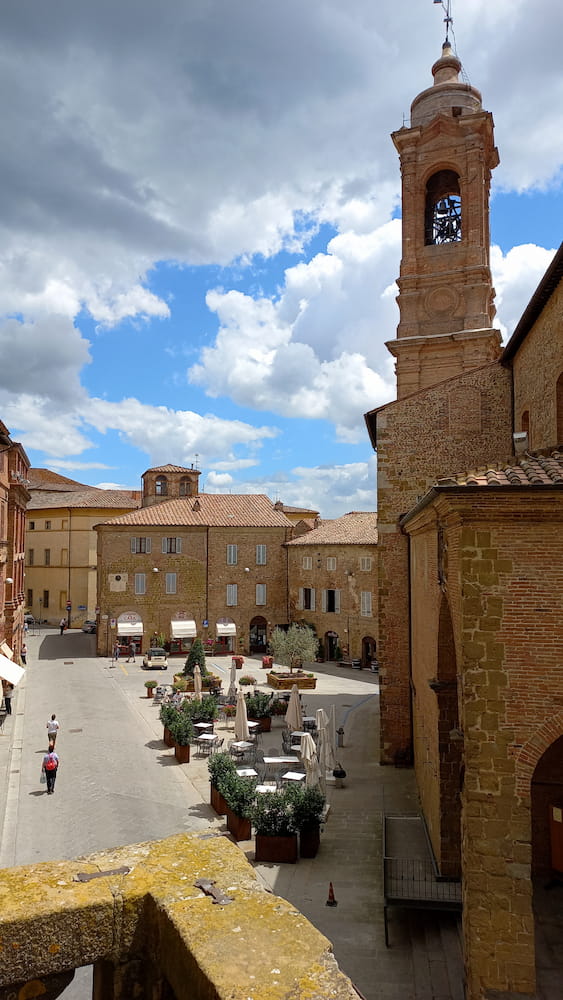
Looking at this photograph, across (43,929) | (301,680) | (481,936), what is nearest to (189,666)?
(301,680)

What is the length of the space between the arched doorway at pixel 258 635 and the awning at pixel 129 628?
7.58 m

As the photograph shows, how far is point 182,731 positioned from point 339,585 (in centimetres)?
2178

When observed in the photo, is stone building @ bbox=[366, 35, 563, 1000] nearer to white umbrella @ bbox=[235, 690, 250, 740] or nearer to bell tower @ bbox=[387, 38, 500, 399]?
bell tower @ bbox=[387, 38, 500, 399]

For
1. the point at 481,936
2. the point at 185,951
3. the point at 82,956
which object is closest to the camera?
the point at 185,951

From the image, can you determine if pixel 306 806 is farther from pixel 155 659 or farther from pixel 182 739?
pixel 155 659

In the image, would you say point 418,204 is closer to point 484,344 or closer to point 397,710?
point 484,344

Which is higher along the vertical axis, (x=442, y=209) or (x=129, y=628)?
(x=442, y=209)

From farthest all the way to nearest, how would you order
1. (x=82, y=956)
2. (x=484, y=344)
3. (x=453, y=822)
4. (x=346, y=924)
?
1. (x=484, y=344)
2. (x=453, y=822)
3. (x=346, y=924)
4. (x=82, y=956)

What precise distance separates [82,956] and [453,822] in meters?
9.88

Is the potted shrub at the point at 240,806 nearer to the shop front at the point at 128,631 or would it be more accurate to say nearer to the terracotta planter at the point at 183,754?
the terracotta planter at the point at 183,754

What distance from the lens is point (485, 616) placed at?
831cm

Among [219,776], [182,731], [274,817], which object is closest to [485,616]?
[274,817]

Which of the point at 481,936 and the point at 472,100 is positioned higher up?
the point at 472,100

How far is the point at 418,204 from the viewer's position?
2741 cm
